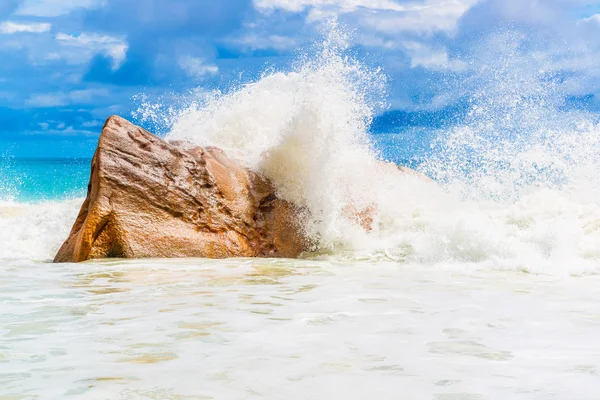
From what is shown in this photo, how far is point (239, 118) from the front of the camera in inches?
349

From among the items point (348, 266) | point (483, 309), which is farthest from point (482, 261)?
point (483, 309)

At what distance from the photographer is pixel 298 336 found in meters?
3.35

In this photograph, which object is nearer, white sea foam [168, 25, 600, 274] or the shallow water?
the shallow water

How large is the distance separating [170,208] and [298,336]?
12.6ft

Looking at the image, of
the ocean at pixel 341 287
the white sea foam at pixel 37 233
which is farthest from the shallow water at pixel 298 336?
the white sea foam at pixel 37 233

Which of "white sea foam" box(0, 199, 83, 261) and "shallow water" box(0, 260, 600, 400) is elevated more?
"white sea foam" box(0, 199, 83, 261)

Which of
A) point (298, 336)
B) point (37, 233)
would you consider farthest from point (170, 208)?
point (298, 336)

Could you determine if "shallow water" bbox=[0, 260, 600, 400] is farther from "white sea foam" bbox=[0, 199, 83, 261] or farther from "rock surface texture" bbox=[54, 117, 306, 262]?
"white sea foam" bbox=[0, 199, 83, 261]

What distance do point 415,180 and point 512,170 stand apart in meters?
1.33

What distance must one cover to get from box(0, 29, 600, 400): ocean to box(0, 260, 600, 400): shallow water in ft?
0.05

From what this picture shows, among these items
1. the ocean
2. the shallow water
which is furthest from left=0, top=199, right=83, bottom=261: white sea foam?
the shallow water

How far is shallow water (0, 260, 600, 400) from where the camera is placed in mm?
2535

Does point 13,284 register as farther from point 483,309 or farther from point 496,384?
point 496,384

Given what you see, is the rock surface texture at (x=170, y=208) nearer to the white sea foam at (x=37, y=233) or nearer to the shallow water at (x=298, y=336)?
the white sea foam at (x=37, y=233)
